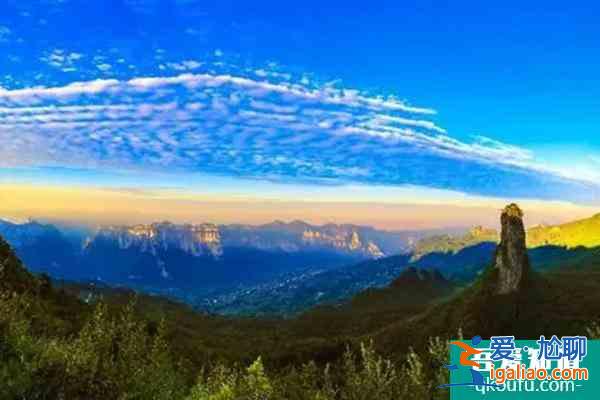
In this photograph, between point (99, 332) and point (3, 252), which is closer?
point (99, 332)

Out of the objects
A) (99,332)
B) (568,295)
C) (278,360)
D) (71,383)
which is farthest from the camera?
(568,295)

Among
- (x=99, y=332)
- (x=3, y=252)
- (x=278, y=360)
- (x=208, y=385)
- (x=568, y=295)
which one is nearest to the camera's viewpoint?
(x=208, y=385)

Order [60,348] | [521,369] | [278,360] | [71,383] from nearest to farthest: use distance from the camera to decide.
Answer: [521,369] < [71,383] < [60,348] < [278,360]

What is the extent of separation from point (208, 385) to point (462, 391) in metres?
12.7

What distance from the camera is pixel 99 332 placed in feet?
107

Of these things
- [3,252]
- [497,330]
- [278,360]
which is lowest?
[278,360]

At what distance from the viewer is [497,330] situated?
18512 centimetres

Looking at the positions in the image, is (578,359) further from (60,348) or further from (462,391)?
(60,348)

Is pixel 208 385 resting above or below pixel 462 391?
below

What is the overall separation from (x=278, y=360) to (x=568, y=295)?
93782 mm

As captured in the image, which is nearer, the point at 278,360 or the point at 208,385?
the point at 208,385

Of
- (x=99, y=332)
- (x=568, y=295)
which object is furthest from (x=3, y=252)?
(x=568, y=295)

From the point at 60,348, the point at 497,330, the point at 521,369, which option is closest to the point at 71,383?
the point at 60,348

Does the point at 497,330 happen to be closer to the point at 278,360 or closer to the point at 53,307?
the point at 278,360
